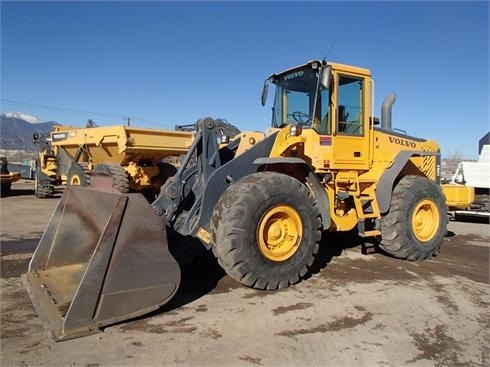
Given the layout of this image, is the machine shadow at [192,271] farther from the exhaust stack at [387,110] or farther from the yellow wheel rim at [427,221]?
the exhaust stack at [387,110]

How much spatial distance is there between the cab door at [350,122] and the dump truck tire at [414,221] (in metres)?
0.75

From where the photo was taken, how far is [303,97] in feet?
21.1

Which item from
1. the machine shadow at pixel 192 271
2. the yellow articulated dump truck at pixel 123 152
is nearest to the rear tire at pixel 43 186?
the yellow articulated dump truck at pixel 123 152

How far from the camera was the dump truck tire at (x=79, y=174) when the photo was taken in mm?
12277

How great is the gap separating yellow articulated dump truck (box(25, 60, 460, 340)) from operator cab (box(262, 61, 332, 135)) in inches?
0.7

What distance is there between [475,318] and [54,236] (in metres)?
4.49

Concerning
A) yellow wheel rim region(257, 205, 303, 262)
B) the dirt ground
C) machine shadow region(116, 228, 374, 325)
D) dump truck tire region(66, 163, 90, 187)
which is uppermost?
dump truck tire region(66, 163, 90, 187)

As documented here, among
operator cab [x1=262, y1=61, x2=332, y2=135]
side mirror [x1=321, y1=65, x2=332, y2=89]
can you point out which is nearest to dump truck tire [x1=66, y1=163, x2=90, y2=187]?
operator cab [x1=262, y1=61, x2=332, y2=135]

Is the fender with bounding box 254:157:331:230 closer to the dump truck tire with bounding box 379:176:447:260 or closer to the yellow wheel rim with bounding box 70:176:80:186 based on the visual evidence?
the dump truck tire with bounding box 379:176:447:260

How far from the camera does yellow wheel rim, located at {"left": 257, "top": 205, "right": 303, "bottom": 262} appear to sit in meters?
4.98

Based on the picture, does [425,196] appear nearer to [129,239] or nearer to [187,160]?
[187,160]

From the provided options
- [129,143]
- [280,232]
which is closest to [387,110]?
[280,232]

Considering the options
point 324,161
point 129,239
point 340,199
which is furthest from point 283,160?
point 129,239

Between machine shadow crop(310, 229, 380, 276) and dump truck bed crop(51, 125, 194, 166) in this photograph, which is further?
dump truck bed crop(51, 125, 194, 166)
